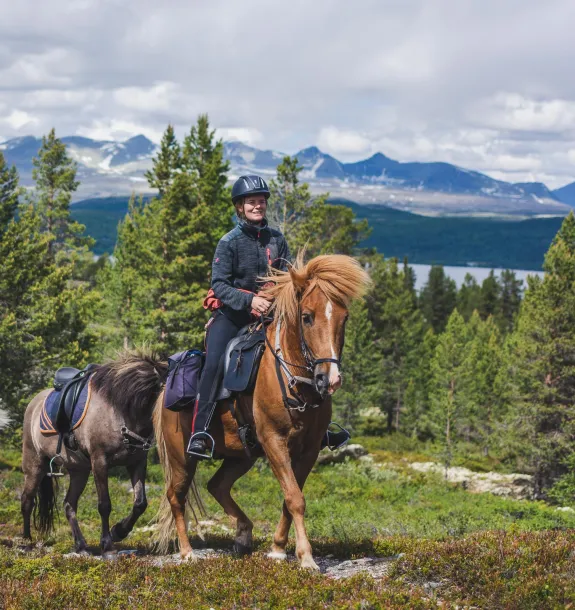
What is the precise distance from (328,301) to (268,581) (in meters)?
2.62

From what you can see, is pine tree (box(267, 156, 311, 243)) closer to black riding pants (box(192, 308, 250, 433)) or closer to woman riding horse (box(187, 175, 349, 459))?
woman riding horse (box(187, 175, 349, 459))

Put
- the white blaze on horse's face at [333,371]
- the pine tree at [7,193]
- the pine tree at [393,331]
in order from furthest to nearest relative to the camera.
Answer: the pine tree at [393,331], the pine tree at [7,193], the white blaze on horse's face at [333,371]

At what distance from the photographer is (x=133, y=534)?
45.1 feet

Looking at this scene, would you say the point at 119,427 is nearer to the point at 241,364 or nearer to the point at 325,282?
the point at 241,364

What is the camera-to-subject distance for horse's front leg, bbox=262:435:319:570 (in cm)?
620

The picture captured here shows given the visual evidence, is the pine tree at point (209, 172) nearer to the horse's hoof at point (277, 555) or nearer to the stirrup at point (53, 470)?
the stirrup at point (53, 470)

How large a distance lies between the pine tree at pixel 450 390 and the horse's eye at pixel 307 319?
42.2 m

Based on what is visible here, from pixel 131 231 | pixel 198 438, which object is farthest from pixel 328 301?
pixel 131 231

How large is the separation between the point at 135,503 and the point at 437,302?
334 ft

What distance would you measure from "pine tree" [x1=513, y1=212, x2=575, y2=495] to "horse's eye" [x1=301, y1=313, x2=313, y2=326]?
31151 millimetres

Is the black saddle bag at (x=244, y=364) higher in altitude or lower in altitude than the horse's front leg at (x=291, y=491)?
higher

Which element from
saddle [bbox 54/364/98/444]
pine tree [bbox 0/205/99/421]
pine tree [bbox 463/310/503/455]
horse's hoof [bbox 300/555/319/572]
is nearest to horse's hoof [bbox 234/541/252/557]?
horse's hoof [bbox 300/555/319/572]

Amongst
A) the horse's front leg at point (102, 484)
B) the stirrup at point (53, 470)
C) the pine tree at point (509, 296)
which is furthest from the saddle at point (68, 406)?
the pine tree at point (509, 296)

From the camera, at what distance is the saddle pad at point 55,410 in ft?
30.4
